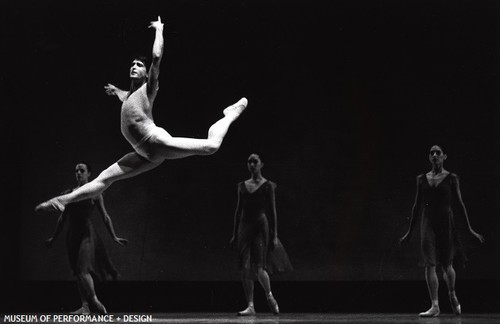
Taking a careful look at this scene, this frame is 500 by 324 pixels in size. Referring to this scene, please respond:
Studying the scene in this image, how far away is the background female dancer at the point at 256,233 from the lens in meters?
8.41

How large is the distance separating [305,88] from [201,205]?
6.38 ft

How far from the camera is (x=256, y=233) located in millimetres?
8484

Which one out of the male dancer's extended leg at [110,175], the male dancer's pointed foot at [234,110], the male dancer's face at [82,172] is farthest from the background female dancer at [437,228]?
the male dancer's face at [82,172]

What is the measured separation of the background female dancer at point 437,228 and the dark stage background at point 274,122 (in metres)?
1.74

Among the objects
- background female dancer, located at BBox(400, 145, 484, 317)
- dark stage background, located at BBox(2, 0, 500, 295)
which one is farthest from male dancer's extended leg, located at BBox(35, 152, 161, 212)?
dark stage background, located at BBox(2, 0, 500, 295)

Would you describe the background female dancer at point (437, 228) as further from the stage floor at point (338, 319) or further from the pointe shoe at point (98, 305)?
the pointe shoe at point (98, 305)

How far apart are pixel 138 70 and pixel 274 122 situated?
12.0ft

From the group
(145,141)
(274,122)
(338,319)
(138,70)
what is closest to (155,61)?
(138,70)

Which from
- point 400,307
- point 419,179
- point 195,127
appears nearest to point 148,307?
point 195,127

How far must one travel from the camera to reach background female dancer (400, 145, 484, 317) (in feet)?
26.3

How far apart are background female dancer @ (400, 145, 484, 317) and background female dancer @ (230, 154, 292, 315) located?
139 cm

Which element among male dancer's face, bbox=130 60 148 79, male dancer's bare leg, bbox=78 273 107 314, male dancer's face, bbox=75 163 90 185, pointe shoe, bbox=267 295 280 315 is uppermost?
male dancer's face, bbox=130 60 148 79

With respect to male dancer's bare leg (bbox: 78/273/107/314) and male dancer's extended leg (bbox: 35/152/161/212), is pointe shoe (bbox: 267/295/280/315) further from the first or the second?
male dancer's extended leg (bbox: 35/152/161/212)

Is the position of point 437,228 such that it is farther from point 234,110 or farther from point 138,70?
point 138,70
